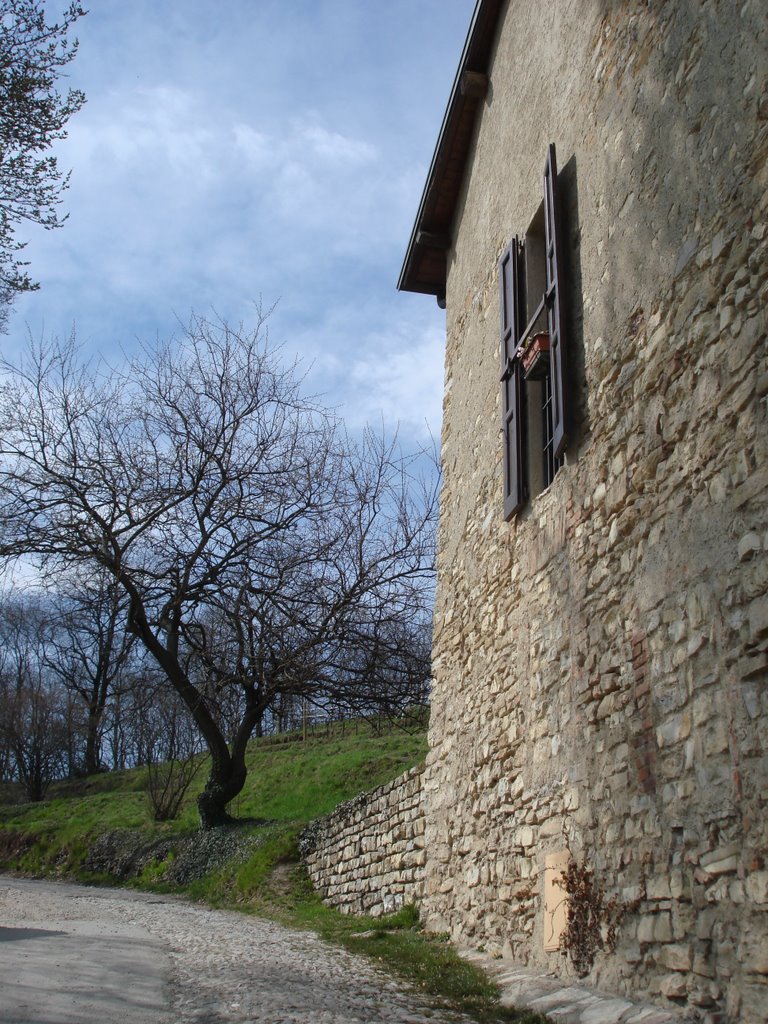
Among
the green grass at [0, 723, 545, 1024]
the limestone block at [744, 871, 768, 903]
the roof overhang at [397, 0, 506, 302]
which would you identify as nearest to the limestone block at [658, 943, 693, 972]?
the limestone block at [744, 871, 768, 903]

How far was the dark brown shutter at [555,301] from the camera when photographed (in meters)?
5.84

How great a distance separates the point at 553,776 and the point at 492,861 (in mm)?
1293

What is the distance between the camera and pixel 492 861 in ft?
21.1

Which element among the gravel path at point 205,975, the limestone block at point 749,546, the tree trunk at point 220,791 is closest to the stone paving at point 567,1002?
the gravel path at point 205,975

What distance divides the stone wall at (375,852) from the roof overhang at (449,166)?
5.96m

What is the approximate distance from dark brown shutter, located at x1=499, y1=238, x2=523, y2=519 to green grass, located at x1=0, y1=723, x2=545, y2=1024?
3.31 m

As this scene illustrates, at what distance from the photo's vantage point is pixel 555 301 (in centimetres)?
615

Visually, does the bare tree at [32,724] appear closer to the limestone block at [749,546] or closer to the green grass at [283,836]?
the green grass at [283,836]

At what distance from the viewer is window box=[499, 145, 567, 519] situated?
6238 millimetres

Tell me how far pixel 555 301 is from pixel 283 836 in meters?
8.93

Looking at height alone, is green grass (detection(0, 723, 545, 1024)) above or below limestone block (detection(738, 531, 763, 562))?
below

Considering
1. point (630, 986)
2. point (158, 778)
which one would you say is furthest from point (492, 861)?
point (158, 778)

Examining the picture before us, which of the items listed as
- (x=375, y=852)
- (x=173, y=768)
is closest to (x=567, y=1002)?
(x=375, y=852)

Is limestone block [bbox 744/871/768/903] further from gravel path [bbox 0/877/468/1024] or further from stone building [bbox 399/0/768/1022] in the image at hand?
gravel path [bbox 0/877/468/1024]
